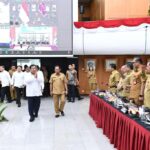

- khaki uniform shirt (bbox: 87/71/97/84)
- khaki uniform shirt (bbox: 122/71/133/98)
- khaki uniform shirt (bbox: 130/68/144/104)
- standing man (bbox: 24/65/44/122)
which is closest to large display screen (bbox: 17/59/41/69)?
khaki uniform shirt (bbox: 87/71/97/84)

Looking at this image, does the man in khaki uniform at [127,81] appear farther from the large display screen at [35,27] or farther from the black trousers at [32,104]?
the large display screen at [35,27]

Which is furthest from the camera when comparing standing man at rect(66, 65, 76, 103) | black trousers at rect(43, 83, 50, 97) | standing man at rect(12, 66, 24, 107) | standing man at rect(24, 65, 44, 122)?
black trousers at rect(43, 83, 50, 97)

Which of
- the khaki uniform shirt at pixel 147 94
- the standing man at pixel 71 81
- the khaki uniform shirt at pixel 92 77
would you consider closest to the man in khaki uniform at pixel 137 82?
the khaki uniform shirt at pixel 147 94

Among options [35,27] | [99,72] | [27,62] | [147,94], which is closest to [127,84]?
[147,94]

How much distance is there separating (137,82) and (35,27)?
745 cm

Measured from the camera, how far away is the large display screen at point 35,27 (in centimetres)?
1512

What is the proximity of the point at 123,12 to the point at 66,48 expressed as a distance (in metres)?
2.80

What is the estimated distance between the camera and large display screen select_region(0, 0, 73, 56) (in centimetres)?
1512

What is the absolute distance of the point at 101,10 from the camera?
16.7m

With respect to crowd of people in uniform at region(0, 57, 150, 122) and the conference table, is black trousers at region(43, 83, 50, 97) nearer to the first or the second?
crowd of people in uniform at region(0, 57, 150, 122)

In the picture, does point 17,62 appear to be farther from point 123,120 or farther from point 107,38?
point 123,120

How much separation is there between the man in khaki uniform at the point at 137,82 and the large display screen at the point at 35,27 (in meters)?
6.75

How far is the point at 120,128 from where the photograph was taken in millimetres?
6629

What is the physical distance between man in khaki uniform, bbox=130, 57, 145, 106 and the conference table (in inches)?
28.2
